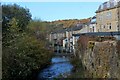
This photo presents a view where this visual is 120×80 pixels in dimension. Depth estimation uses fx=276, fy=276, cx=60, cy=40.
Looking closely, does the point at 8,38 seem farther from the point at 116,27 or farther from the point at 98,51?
the point at 116,27

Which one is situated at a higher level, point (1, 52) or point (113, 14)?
point (113, 14)

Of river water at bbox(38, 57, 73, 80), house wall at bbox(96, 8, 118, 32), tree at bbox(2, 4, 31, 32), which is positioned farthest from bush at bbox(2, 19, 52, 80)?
house wall at bbox(96, 8, 118, 32)

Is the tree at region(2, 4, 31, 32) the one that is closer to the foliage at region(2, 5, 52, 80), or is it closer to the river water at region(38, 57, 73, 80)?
the river water at region(38, 57, 73, 80)

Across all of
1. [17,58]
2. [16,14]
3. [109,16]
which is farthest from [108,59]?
[16,14]

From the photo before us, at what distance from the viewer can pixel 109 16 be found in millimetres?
44844

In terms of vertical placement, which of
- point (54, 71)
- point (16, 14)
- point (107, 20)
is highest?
point (16, 14)

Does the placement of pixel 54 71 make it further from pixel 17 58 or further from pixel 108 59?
pixel 108 59

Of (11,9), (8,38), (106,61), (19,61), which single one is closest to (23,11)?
(11,9)

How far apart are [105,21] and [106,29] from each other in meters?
1.35

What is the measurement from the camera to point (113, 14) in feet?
143

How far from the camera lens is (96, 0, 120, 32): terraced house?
4250 cm

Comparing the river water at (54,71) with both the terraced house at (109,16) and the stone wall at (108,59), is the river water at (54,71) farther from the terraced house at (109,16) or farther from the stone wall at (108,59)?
the terraced house at (109,16)

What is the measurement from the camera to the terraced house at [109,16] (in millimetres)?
42497

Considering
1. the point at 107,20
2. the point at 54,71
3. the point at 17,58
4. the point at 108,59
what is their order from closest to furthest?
the point at 108,59 < the point at 17,58 < the point at 54,71 < the point at 107,20
